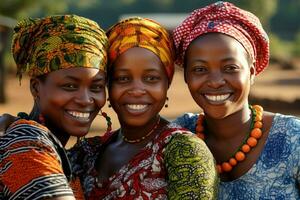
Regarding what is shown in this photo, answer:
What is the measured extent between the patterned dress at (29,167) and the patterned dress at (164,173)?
338 mm

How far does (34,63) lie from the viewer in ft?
9.27

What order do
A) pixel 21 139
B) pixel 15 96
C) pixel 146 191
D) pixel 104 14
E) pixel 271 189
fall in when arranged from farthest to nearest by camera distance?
pixel 104 14
pixel 15 96
pixel 271 189
pixel 146 191
pixel 21 139

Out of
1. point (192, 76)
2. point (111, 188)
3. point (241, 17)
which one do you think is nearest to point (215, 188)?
point (111, 188)

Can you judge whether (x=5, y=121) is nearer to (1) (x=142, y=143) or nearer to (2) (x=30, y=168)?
(2) (x=30, y=168)

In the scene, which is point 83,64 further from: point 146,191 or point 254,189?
point 254,189

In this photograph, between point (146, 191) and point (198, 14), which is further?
point (198, 14)

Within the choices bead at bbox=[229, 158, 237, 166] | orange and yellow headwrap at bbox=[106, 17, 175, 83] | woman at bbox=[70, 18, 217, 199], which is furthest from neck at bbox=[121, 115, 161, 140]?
bead at bbox=[229, 158, 237, 166]

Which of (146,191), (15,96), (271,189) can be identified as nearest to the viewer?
(146,191)

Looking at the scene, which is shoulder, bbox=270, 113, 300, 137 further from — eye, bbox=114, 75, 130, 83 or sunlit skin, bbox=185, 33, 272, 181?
eye, bbox=114, 75, 130, 83

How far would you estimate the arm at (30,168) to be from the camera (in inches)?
93.5

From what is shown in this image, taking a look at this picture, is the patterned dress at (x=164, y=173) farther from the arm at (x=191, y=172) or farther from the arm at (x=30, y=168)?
the arm at (x=30, y=168)

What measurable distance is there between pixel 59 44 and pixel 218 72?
2.43 ft

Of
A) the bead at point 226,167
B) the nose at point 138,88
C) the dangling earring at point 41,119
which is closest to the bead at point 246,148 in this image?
the bead at point 226,167

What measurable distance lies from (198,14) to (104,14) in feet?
231
